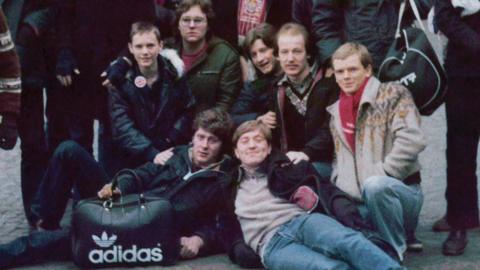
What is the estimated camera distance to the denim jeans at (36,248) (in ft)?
22.0

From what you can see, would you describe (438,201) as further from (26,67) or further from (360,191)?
(26,67)

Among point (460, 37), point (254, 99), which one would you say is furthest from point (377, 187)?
point (254, 99)

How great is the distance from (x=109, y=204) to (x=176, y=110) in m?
1.00

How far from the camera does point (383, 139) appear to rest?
6727 millimetres

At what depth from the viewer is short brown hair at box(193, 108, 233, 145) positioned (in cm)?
714

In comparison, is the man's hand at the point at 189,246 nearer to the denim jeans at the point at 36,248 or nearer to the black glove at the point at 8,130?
the denim jeans at the point at 36,248

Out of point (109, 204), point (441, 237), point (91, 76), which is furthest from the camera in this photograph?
point (91, 76)

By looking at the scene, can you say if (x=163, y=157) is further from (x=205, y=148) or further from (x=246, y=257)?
(x=246, y=257)

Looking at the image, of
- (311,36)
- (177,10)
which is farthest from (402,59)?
(177,10)

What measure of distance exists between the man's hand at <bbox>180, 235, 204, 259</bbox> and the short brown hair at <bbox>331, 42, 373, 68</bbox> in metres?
1.33

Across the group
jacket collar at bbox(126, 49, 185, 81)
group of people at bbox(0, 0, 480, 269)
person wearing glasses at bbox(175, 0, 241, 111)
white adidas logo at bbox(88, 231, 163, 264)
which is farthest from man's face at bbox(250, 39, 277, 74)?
white adidas logo at bbox(88, 231, 163, 264)

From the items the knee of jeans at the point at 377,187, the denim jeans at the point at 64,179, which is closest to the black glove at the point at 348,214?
the knee of jeans at the point at 377,187

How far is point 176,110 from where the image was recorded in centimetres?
752

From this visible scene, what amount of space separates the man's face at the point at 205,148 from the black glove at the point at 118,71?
65 cm
